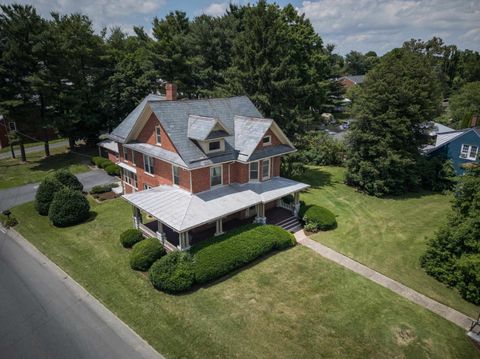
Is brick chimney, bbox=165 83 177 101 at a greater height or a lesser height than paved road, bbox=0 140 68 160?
greater

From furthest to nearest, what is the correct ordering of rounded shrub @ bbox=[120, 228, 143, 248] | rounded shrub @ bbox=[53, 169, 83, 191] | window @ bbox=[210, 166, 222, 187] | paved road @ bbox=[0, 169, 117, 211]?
paved road @ bbox=[0, 169, 117, 211], rounded shrub @ bbox=[53, 169, 83, 191], window @ bbox=[210, 166, 222, 187], rounded shrub @ bbox=[120, 228, 143, 248]

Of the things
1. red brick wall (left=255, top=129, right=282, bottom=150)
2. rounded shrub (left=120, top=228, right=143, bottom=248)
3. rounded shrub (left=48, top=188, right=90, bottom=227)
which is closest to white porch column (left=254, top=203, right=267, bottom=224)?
red brick wall (left=255, top=129, right=282, bottom=150)

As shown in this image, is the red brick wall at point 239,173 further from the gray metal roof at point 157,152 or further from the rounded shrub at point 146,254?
the rounded shrub at point 146,254

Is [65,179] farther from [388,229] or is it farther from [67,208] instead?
[388,229]

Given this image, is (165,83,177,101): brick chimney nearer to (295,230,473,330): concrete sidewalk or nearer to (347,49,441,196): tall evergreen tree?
(295,230,473,330): concrete sidewalk

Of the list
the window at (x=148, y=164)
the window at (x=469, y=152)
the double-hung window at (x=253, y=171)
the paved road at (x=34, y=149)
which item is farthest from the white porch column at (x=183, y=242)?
the paved road at (x=34, y=149)

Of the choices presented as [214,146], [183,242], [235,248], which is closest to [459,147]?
[214,146]
